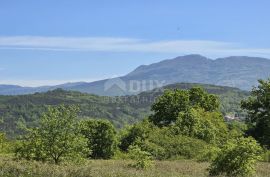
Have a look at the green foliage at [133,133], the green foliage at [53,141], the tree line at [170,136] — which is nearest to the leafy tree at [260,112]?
the tree line at [170,136]

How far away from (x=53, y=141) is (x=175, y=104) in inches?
2005

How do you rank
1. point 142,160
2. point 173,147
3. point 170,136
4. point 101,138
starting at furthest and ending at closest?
1. point 101,138
2. point 170,136
3. point 173,147
4. point 142,160

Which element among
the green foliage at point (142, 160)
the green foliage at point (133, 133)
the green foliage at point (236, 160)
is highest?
the green foliage at point (236, 160)

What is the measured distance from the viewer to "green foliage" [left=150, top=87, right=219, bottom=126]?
2963 inches

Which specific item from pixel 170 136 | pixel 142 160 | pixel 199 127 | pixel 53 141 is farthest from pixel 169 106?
pixel 53 141

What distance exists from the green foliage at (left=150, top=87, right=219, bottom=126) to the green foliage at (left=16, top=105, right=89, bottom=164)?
4824 centimetres

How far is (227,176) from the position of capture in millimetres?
23266

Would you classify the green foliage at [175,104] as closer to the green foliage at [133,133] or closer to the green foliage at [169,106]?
the green foliage at [169,106]

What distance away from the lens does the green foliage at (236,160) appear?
2455 cm

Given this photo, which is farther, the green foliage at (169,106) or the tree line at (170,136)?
the green foliage at (169,106)

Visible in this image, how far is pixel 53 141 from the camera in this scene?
26.1 metres

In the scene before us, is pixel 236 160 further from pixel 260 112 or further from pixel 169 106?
pixel 169 106

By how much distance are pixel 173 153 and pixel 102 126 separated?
53.5 ft

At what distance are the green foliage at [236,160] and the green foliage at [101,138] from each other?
38988mm
